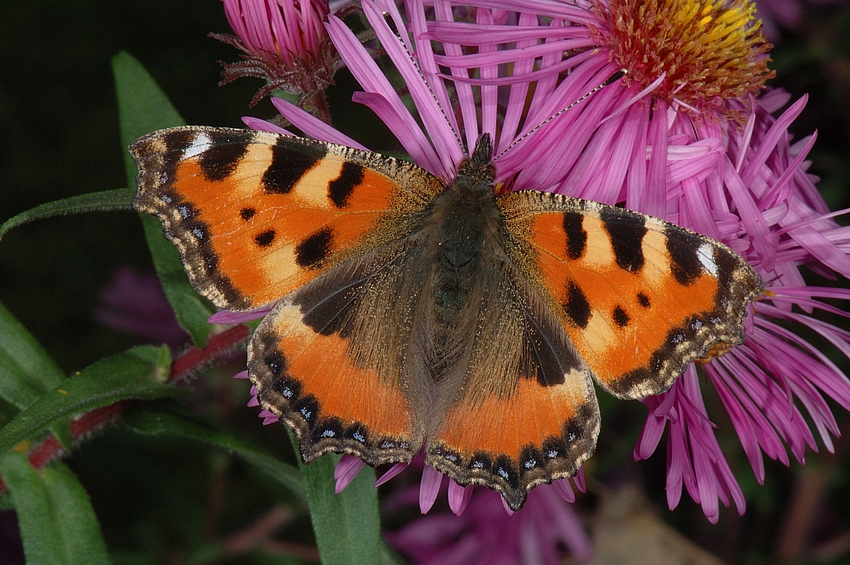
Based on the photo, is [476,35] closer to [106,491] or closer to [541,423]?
[541,423]

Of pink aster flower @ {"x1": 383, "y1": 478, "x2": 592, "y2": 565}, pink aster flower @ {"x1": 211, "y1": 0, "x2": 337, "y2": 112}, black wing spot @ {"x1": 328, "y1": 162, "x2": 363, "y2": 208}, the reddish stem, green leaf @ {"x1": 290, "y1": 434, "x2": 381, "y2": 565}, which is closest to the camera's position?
black wing spot @ {"x1": 328, "y1": 162, "x2": 363, "y2": 208}

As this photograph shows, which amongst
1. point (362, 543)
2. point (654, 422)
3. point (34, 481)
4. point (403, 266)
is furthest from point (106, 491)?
point (654, 422)

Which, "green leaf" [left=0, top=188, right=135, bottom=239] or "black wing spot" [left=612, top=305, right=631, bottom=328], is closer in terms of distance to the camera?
"black wing spot" [left=612, top=305, right=631, bottom=328]

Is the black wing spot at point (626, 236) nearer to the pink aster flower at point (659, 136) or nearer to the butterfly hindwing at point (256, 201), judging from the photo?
the pink aster flower at point (659, 136)

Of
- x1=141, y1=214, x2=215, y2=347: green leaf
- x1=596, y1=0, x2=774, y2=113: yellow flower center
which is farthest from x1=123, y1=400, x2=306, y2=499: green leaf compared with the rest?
x1=596, y1=0, x2=774, y2=113: yellow flower center

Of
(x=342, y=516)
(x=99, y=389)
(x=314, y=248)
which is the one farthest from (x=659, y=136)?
(x=99, y=389)

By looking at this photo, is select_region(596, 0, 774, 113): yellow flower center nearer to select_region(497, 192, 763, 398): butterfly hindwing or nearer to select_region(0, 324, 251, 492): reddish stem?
select_region(497, 192, 763, 398): butterfly hindwing

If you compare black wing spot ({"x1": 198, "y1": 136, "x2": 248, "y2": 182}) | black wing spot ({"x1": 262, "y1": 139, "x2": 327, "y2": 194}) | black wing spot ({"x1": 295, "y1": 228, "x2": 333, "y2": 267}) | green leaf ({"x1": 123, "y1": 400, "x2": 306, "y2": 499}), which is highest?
black wing spot ({"x1": 198, "y1": 136, "x2": 248, "y2": 182})

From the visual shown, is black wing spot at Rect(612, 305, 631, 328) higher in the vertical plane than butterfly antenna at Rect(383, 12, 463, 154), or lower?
lower
